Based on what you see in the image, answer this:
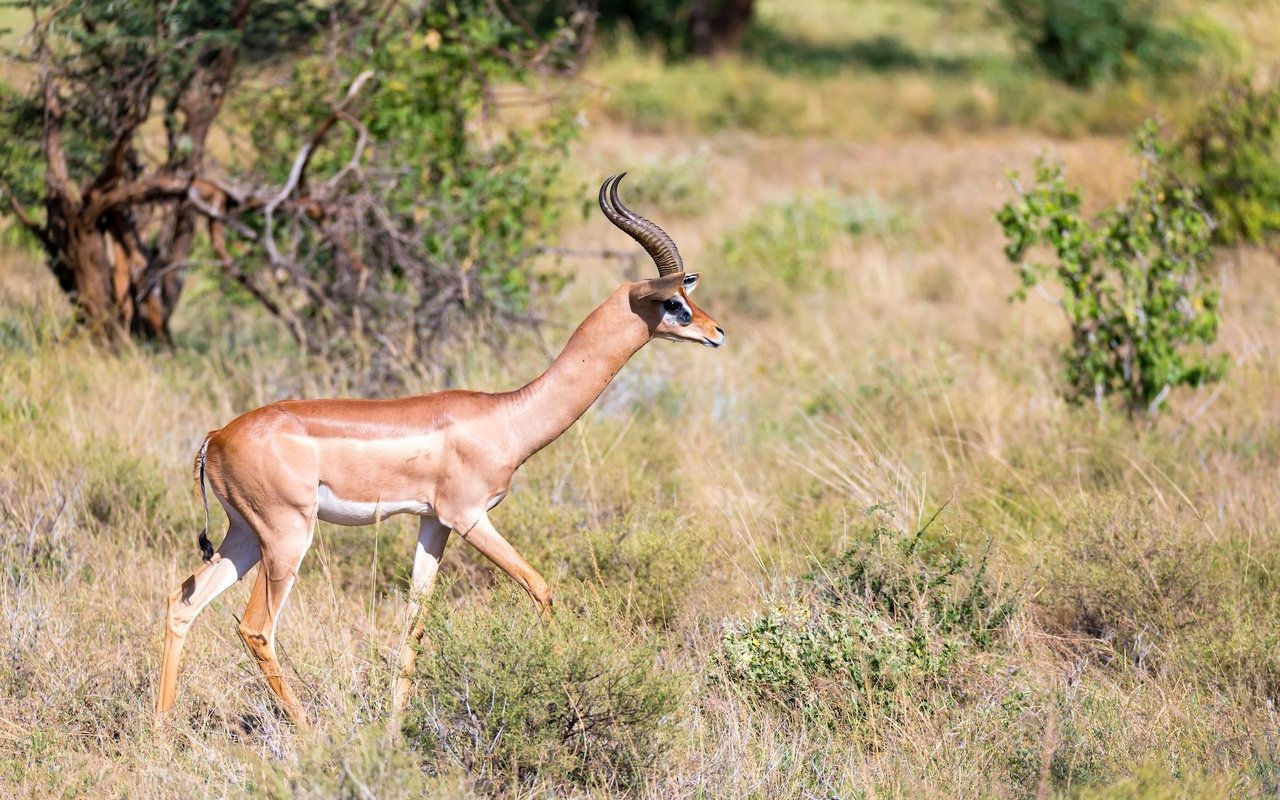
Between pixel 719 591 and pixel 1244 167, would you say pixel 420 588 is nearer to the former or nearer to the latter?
pixel 719 591

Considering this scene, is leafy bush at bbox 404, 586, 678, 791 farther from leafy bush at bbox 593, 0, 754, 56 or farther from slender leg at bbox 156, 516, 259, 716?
leafy bush at bbox 593, 0, 754, 56

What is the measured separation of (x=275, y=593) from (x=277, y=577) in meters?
0.05

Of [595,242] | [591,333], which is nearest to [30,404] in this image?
[591,333]

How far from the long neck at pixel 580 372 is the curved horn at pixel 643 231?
0.19 m

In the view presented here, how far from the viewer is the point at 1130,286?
7434 mm

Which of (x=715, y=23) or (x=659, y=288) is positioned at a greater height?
(x=659, y=288)

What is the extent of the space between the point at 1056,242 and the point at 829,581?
3.29 metres

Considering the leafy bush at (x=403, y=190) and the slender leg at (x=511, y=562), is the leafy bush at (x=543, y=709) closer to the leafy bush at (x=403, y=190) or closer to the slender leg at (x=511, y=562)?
the slender leg at (x=511, y=562)

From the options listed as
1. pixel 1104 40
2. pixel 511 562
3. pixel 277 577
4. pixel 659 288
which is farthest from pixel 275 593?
pixel 1104 40

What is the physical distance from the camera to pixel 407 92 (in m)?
8.77

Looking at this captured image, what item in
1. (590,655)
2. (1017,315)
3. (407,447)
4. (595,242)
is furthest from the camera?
(595,242)

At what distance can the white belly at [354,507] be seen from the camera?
4.18m

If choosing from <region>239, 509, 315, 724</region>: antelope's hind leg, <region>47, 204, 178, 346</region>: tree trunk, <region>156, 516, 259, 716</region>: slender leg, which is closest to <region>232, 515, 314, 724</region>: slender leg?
<region>239, 509, 315, 724</region>: antelope's hind leg

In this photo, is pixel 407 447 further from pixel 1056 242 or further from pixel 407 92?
pixel 407 92
